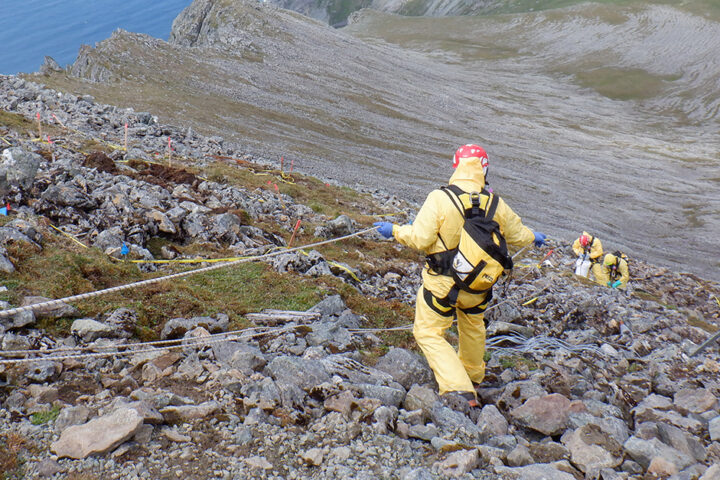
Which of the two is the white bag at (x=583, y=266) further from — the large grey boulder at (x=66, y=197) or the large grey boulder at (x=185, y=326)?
the large grey boulder at (x=66, y=197)

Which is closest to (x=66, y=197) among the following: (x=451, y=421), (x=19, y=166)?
(x=19, y=166)

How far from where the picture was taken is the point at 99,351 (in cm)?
647

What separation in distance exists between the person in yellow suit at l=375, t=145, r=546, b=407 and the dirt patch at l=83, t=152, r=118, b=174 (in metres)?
12.3

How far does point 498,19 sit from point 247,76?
12484 centimetres

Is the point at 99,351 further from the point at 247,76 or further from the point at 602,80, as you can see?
the point at 602,80

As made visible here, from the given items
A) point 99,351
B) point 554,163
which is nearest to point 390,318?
point 99,351

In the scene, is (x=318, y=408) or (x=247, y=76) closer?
(x=318, y=408)

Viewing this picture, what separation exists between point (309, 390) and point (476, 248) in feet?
8.98

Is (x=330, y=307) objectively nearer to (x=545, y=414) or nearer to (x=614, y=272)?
(x=545, y=414)

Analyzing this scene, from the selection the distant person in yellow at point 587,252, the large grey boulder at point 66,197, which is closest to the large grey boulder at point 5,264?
the large grey boulder at point 66,197

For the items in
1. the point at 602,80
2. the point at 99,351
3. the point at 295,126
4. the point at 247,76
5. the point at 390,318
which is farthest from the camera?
the point at 602,80

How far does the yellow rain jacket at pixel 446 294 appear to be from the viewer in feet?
21.5

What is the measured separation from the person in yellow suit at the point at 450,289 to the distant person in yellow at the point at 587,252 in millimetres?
13299

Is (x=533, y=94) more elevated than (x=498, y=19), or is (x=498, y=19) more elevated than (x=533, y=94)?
(x=498, y=19)
